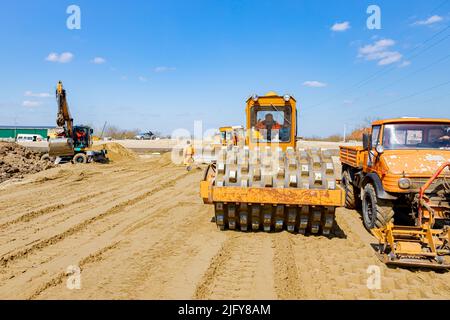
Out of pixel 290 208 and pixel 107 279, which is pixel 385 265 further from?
pixel 107 279

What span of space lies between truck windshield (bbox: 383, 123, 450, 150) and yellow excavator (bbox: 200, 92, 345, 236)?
1526 millimetres

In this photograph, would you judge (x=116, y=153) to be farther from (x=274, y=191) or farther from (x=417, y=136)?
(x=417, y=136)

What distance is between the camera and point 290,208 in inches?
204

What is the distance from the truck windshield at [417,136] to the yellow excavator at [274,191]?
5.01 ft

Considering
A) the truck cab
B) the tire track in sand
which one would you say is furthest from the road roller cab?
the tire track in sand

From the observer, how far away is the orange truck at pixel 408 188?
4.34 m

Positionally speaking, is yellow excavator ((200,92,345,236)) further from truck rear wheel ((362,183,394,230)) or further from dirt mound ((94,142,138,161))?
dirt mound ((94,142,138,161))

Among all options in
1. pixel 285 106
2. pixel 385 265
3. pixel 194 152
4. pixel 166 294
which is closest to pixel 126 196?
pixel 285 106

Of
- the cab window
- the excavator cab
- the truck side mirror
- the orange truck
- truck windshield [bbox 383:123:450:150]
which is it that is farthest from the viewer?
the excavator cab

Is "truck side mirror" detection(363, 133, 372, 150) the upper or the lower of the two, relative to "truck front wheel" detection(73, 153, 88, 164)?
upper

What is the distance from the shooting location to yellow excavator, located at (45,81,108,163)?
716 inches

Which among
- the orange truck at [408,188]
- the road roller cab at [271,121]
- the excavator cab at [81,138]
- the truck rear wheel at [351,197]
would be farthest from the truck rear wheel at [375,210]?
the excavator cab at [81,138]

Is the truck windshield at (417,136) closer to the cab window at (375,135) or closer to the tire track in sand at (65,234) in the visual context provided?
the cab window at (375,135)

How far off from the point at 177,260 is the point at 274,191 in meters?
1.74
